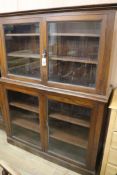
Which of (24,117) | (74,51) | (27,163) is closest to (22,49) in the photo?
(74,51)

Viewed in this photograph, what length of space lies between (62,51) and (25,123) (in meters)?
1.11

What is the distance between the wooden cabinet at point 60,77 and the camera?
1291 millimetres

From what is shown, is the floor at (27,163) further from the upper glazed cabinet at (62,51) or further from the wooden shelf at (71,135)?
the upper glazed cabinet at (62,51)

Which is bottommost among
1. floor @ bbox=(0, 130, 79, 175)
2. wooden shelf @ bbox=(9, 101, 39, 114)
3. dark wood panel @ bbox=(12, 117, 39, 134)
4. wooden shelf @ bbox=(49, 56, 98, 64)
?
floor @ bbox=(0, 130, 79, 175)

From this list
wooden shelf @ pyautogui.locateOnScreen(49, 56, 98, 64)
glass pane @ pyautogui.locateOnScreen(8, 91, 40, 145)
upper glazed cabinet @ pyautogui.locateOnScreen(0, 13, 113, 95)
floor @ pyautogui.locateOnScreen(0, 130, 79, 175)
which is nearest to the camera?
upper glazed cabinet @ pyautogui.locateOnScreen(0, 13, 113, 95)

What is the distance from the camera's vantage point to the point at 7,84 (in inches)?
72.2

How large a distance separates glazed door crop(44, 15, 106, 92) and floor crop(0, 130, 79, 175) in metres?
1.03

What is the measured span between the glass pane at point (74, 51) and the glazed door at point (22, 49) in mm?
173

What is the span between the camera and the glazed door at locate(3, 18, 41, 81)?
5.16 feet

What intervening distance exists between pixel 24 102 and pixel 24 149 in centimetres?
66

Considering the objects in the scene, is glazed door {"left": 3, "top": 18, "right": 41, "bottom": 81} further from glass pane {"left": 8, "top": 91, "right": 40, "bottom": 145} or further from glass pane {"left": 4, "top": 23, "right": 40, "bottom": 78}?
glass pane {"left": 8, "top": 91, "right": 40, "bottom": 145}

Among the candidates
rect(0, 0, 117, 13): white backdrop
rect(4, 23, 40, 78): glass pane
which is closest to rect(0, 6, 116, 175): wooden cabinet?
rect(4, 23, 40, 78): glass pane

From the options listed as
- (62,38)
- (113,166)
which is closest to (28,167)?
(113,166)

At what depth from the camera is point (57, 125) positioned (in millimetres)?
A: 1891
